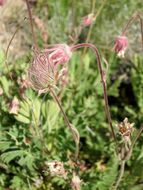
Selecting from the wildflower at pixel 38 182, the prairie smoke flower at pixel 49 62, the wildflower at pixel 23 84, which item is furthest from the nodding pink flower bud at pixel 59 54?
the wildflower at pixel 38 182

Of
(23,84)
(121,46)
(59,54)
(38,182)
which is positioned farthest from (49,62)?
(38,182)

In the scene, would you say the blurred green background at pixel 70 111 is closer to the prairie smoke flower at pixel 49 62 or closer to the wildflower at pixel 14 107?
the wildflower at pixel 14 107

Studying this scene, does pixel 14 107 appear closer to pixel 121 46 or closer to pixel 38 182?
pixel 38 182

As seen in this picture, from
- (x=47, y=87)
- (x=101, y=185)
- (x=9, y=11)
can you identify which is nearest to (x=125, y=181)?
(x=101, y=185)

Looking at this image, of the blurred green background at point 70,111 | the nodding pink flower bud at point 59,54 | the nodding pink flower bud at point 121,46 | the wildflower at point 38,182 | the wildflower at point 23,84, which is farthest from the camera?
the wildflower at point 38,182

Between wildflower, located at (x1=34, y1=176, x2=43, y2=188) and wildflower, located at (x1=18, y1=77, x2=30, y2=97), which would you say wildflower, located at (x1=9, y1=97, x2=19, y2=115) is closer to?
wildflower, located at (x1=18, y1=77, x2=30, y2=97)

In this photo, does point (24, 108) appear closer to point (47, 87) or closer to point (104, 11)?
point (47, 87)

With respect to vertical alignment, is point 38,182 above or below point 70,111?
below

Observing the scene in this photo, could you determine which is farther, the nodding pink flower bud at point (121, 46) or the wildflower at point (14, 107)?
the wildflower at point (14, 107)
